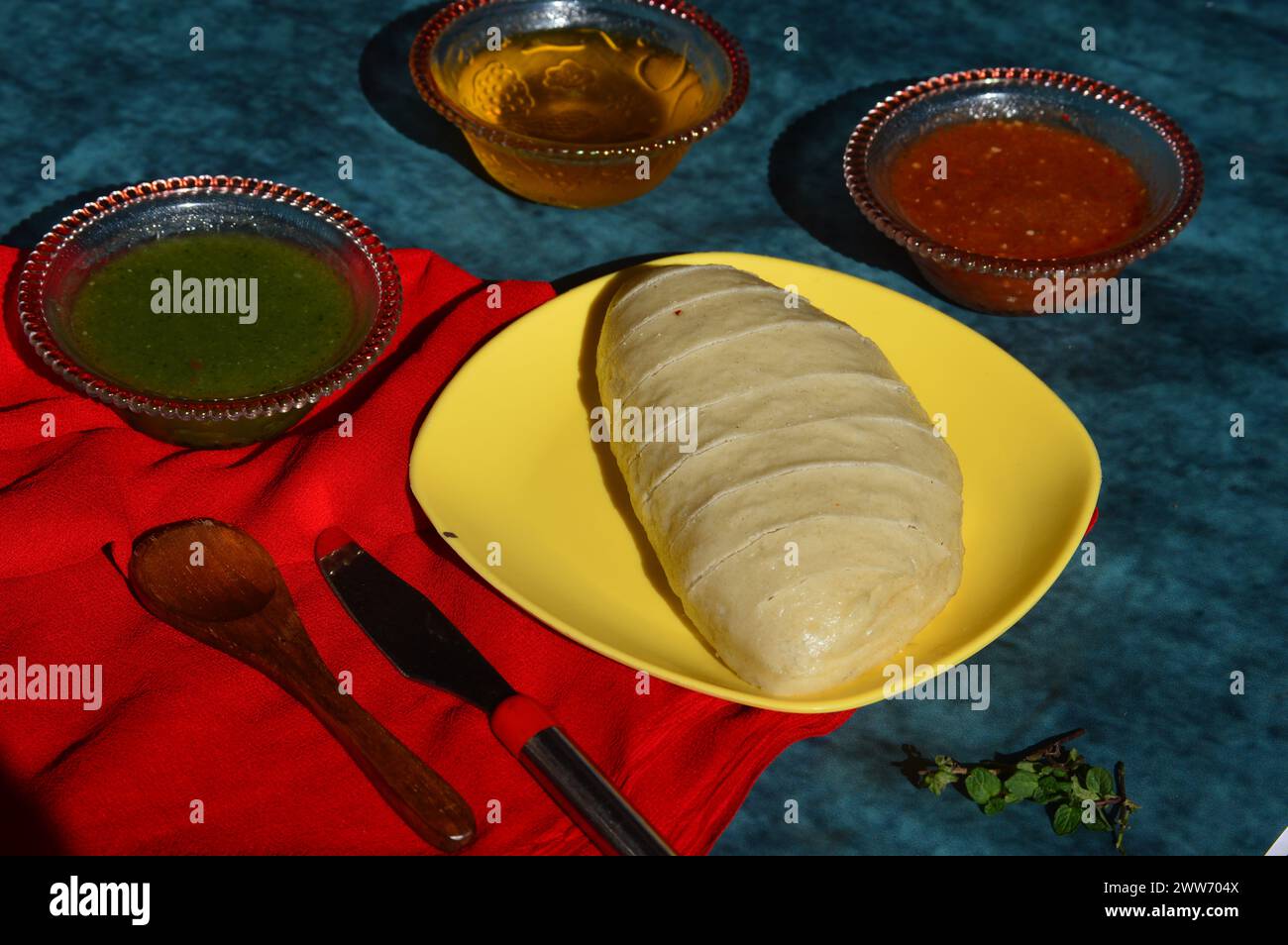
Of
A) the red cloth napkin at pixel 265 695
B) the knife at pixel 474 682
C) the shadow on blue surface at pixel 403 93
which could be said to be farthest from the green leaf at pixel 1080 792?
the shadow on blue surface at pixel 403 93

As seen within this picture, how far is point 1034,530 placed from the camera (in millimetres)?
2215

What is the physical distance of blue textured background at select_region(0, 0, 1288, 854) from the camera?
2080 mm

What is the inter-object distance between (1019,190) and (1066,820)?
53.0 inches

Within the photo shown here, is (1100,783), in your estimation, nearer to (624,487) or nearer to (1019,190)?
(624,487)

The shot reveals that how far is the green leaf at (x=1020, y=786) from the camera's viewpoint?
2.00 metres

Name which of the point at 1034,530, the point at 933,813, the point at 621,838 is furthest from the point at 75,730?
the point at 1034,530

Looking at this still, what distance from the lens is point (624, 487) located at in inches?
94.0

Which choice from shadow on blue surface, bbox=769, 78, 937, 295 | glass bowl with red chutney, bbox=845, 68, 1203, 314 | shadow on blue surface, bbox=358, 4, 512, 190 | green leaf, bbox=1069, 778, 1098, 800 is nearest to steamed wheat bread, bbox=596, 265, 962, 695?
green leaf, bbox=1069, 778, 1098, 800

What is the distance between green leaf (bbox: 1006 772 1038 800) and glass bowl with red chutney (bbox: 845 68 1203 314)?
0.99 m

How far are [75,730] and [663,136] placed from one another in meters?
1.51

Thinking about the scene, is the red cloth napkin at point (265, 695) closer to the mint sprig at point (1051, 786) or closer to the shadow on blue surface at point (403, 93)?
the mint sprig at point (1051, 786)

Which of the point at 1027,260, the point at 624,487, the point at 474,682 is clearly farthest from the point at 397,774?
the point at 1027,260

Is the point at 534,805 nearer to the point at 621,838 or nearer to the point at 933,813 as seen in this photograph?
the point at 621,838

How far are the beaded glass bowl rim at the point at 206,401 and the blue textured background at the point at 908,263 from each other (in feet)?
1.24
